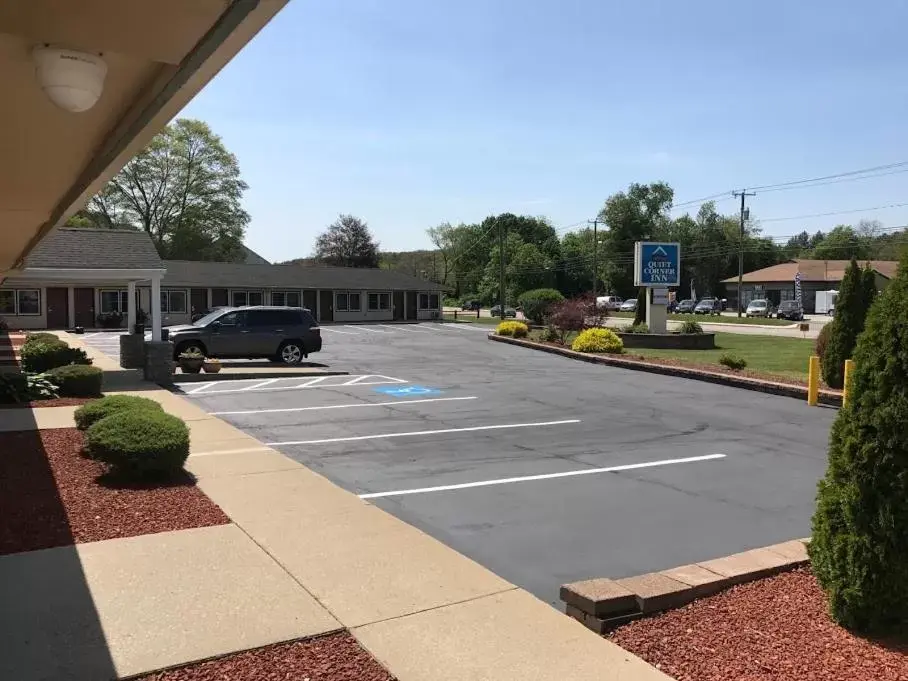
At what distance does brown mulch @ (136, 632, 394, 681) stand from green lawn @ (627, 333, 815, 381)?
16810mm

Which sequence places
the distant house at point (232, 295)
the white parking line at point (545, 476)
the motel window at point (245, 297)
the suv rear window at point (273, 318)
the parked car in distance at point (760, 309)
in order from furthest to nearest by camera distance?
the parked car in distance at point (760, 309) < the motel window at point (245, 297) < the distant house at point (232, 295) < the suv rear window at point (273, 318) < the white parking line at point (545, 476)

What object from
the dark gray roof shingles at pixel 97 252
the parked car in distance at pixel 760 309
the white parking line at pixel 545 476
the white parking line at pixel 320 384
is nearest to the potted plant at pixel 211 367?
the white parking line at pixel 320 384

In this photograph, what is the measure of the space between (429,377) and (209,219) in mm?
60691

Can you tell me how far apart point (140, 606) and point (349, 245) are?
90258 mm

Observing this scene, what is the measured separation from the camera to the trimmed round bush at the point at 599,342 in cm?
2527

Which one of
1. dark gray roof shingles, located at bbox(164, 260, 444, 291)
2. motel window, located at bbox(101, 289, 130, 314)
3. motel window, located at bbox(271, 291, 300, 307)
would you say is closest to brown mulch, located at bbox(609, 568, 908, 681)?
motel window, located at bbox(101, 289, 130, 314)

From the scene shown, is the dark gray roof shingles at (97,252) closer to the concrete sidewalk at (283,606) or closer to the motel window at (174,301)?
the concrete sidewalk at (283,606)

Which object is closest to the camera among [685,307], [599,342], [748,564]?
[748,564]

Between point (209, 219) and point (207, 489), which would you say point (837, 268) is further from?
point (207, 489)

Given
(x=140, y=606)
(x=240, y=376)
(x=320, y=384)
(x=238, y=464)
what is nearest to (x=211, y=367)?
(x=240, y=376)

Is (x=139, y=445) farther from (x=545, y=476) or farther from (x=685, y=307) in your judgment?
(x=685, y=307)

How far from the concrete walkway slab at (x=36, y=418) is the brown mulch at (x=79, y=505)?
2.18m

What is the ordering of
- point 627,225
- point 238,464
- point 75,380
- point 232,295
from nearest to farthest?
1. point 238,464
2. point 75,380
3. point 232,295
4. point 627,225

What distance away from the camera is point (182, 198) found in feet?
238
